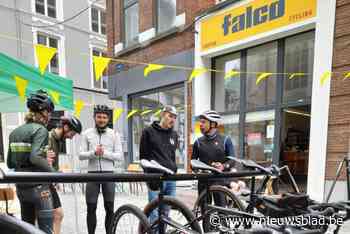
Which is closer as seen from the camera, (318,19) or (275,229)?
(275,229)

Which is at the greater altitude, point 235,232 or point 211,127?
point 211,127

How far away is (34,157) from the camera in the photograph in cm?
233

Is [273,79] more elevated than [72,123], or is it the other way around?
[273,79]

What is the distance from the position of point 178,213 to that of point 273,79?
517cm

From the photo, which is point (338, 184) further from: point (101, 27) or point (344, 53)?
point (101, 27)

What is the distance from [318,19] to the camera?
518 cm

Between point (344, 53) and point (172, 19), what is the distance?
530cm

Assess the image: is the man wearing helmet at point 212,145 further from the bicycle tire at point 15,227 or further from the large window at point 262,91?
the large window at point 262,91

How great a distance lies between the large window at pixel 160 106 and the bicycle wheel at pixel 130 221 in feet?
15.7

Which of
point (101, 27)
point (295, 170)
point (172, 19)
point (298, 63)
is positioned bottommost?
point (295, 170)

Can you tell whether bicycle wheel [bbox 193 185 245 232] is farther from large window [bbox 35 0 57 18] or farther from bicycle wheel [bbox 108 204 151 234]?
large window [bbox 35 0 57 18]

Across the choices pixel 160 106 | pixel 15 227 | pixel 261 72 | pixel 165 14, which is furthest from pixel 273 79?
pixel 15 227

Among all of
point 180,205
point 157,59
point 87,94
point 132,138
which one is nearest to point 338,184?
point 180,205

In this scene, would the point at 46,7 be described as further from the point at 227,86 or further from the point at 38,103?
the point at 38,103
